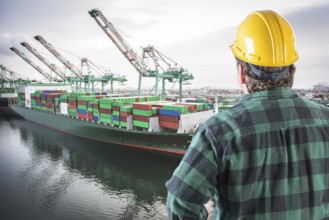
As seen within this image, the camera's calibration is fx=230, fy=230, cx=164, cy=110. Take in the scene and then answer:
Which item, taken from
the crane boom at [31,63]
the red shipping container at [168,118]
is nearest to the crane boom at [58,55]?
the crane boom at [31,63]

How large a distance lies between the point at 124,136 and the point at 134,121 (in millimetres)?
1677

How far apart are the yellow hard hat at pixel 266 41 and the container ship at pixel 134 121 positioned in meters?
15.9

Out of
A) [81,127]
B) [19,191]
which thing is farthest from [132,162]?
[81,127]

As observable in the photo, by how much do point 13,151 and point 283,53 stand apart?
2572cm

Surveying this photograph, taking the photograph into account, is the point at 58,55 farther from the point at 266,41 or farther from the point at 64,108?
the point at 266,41

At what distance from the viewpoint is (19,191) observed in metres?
13.2

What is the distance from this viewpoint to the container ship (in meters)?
18.6

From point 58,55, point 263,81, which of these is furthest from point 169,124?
point 58,55

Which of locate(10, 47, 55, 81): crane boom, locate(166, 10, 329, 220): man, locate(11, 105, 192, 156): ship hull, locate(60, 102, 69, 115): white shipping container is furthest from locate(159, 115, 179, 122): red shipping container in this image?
locate(10, 47, 55, 81): crane boom

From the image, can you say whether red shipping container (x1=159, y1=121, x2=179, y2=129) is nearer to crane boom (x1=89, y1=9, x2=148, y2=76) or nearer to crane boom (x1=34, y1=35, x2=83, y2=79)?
crane boom (x1=89, y1=9, x2=148, y2=76)

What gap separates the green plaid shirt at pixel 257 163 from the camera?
3.75 ft

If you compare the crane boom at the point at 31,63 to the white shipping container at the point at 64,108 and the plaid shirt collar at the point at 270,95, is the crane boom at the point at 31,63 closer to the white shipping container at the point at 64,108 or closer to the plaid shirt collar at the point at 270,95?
the white shipping container at the point at 64,108

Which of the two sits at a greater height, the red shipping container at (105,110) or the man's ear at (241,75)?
the man's ear at (241,75)

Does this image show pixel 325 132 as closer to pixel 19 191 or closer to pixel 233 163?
pixel 233 163
